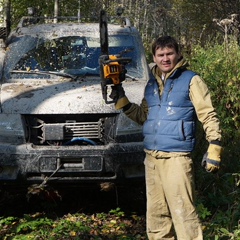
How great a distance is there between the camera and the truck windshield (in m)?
6.52

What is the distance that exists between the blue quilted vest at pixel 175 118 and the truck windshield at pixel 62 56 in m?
2.27

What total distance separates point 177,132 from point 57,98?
1.90 m

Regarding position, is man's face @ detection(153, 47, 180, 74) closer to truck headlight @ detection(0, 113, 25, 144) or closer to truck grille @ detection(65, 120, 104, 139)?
truck grille @ detection(65, 120, 104, 139)

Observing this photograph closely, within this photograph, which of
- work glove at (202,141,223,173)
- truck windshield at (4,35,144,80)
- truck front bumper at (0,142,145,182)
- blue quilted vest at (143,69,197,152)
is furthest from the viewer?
truck windshield at (4,35,144,80)

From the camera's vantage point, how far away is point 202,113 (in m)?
4.07

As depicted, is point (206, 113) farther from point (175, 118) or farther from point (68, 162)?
point (68, 162)

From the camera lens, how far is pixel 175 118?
4.15 m

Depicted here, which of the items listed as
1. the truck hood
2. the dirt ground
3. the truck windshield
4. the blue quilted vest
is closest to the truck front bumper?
the truck hood

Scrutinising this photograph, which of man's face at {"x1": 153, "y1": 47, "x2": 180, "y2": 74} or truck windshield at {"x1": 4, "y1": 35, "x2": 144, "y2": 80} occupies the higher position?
man's face at {"x1": 153, "y1": 47, "x2": 180, "y2": 74}

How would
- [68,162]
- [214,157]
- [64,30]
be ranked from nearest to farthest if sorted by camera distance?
1. [214,157]
2. [68,162]
3. [64,30]

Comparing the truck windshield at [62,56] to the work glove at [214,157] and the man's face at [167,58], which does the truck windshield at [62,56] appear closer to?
the man's face at [167,58]

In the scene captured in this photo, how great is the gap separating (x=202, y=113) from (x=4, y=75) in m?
3.17

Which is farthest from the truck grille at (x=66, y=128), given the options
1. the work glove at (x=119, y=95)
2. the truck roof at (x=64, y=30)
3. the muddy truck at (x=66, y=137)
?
the truck roof at (x=64, y=30)

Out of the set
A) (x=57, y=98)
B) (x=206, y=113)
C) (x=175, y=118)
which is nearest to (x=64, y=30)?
(x=57, y=98)
